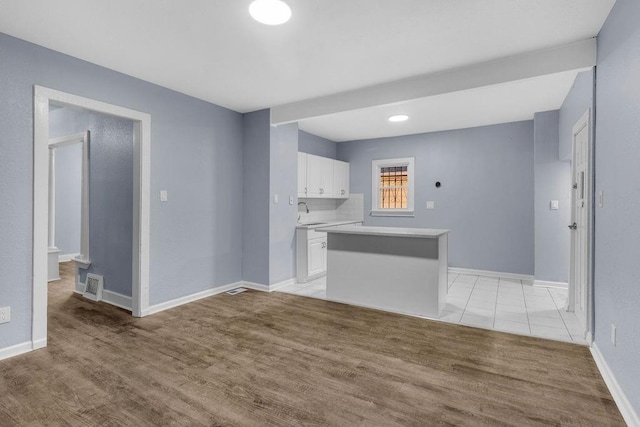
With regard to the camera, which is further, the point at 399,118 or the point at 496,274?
the point at 496,274

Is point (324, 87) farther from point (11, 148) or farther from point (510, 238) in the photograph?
point (510, 238)

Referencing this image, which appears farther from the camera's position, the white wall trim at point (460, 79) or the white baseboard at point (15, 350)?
the white wall trim at point (460, 79)

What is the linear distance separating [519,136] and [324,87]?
3446mm

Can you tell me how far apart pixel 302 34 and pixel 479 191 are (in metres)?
4.25

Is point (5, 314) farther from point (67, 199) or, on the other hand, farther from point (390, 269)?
point (67, 199)

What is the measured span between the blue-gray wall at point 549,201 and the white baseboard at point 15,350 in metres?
5.74

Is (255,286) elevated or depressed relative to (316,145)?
depressed

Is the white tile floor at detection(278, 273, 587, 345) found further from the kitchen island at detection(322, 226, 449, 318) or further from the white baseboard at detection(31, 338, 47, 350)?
the white baseboard at detection(31, 338, 47, 350)

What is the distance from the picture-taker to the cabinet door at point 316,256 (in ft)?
16.3

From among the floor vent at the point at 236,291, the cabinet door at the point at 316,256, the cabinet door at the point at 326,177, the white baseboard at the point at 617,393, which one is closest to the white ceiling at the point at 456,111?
the cabinet door at the point at 326,177

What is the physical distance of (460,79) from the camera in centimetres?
317

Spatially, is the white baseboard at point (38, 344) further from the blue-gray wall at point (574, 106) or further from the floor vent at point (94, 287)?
the blue-gray wall at point (574, 106)

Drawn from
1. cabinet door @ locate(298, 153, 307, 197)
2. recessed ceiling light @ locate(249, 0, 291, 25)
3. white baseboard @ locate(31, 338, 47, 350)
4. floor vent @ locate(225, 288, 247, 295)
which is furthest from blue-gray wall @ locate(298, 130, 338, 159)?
white baseboard @ locate(31, 338, 47, 350)

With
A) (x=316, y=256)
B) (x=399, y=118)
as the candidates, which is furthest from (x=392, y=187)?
(x=316, y=256)
